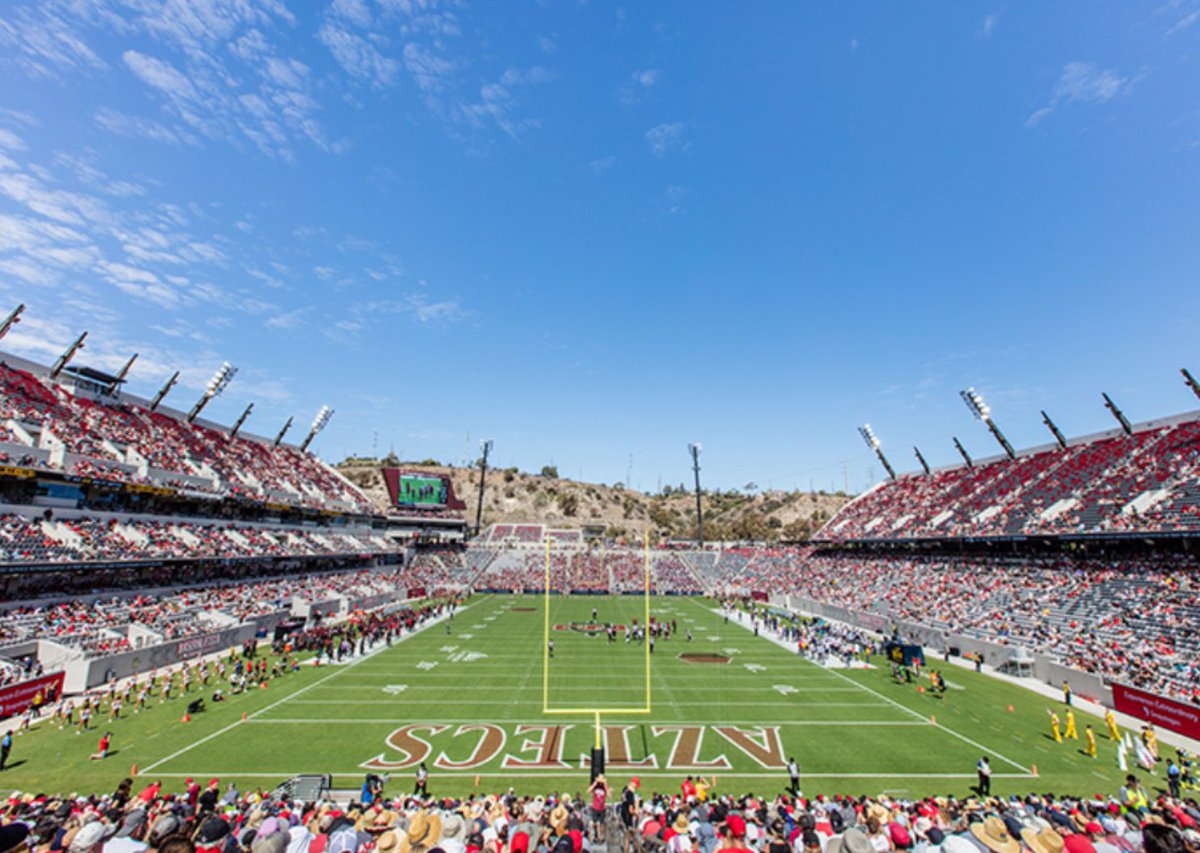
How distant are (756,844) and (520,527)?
69293 mm

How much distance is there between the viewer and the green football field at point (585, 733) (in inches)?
550

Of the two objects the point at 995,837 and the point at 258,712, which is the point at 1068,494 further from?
the point at 258,712

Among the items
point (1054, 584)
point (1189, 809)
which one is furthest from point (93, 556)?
point (1054, 584)

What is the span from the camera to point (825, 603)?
132 feet

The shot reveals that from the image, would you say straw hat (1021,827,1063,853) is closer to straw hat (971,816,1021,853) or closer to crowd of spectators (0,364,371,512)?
straw hat (971,816,1021,853)

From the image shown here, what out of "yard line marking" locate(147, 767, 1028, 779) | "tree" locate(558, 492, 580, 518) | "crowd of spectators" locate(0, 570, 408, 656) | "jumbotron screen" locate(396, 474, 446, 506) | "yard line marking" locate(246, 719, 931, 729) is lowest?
"yard line marking" locate(147, 767, 1028, 779)

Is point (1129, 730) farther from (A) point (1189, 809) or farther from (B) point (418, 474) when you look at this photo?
(B) point (418, 474)

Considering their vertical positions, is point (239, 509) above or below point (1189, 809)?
above

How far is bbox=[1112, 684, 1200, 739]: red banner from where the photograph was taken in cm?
1630

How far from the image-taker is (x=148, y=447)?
37375 millimetres

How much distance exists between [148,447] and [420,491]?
3392 cm

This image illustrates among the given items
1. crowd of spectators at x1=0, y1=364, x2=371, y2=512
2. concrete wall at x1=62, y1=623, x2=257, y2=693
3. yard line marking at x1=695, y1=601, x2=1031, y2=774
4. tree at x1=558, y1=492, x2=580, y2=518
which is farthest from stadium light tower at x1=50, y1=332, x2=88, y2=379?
tree at x1=558, y1=492, x2=580, y2=518

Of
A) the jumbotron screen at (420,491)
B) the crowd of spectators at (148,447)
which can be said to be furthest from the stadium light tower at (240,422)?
the jumbotron screen at (420,491)

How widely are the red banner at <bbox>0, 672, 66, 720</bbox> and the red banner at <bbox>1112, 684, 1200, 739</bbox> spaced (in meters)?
34.4
